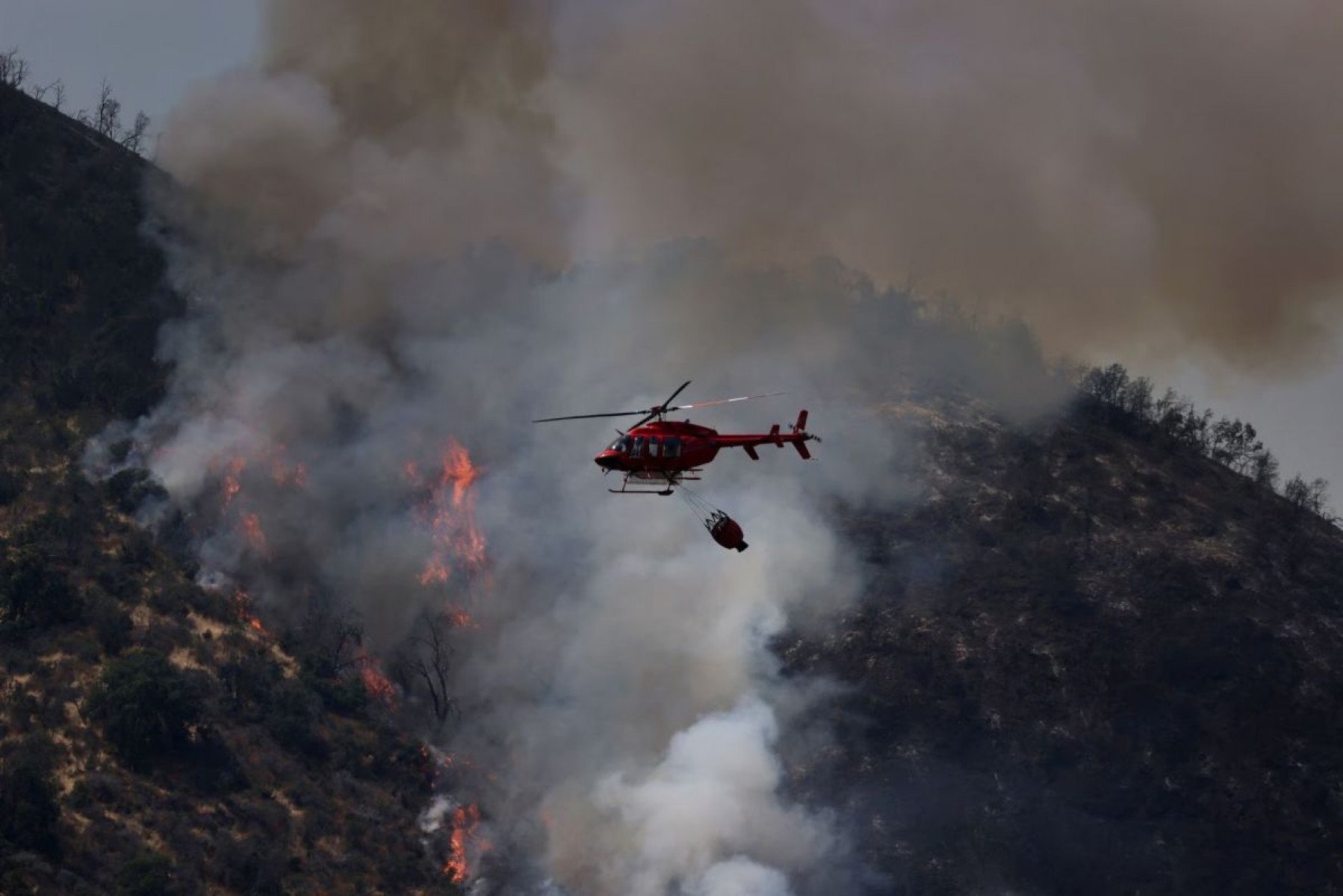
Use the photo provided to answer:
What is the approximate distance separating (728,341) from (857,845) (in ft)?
190

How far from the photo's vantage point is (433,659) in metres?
116

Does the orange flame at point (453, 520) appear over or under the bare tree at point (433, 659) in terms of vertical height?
over

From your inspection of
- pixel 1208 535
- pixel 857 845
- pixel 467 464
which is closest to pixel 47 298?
pixel 467 464

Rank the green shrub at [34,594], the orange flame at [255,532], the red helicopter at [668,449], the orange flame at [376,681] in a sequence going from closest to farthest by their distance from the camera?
the red helicopter at [668,449] < the green shrub at [34,594] < the orange flame at [376,681] < the orange flame at [255,532]

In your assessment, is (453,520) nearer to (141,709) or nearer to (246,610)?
(246,610)

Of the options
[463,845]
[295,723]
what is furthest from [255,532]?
[463,845]

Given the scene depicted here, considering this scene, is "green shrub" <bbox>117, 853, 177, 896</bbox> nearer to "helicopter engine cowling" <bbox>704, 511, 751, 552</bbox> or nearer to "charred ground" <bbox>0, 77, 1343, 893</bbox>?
"charred ground" <bbox>0, 77, 1343, 893</bbox>

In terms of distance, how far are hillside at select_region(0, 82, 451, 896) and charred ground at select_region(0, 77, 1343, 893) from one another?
0.21 metres

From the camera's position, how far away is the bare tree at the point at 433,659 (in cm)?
11325

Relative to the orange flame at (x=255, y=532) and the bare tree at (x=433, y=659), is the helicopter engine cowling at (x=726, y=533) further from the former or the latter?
the orange flame at (x=255, y=532)

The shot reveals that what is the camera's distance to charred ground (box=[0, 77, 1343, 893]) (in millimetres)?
99812

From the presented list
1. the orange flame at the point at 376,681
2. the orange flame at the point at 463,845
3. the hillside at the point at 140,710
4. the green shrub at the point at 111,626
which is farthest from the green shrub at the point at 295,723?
the orange flame at the point at 463,845

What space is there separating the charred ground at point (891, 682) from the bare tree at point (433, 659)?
404cm

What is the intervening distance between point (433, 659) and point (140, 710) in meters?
21.7
